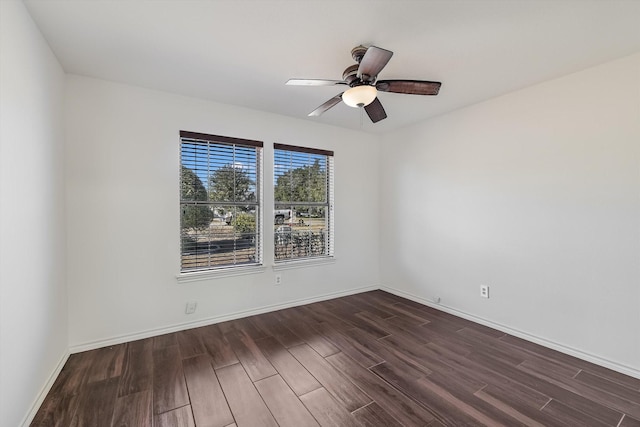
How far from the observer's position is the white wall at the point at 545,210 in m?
2.24

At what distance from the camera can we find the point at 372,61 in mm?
1805

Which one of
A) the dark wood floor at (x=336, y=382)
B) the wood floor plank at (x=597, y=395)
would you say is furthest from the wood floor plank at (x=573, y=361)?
the wood floor plank at (x=597, y=395)

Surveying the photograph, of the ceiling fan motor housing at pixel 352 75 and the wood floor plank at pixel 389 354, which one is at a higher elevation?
the ceiling fan motor housing at pixel 352 75

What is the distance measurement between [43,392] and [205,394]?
1.08 m

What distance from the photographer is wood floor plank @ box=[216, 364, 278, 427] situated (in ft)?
5.65

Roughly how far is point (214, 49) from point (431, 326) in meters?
3.35

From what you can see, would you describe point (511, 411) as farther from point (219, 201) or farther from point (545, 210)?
point (219, 201)

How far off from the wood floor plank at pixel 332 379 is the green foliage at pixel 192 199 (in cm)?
167

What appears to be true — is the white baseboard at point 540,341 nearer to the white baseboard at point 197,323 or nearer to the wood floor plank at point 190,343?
the white baseboard at point 197,323

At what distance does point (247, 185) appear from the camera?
11.3 feet

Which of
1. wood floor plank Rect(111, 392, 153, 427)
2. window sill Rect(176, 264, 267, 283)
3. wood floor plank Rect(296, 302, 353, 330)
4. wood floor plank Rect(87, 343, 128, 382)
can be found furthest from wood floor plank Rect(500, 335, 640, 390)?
wood floor plank Rect(87, 343, 128, 382)

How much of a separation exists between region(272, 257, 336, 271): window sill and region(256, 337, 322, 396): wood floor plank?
97cm

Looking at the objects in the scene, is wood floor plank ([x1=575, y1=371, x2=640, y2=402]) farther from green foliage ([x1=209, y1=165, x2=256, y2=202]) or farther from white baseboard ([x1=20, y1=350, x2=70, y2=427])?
white baseboard ([x1=20, y1=350, x2=70, y2=427])

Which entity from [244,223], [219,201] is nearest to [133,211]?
[219,201]
